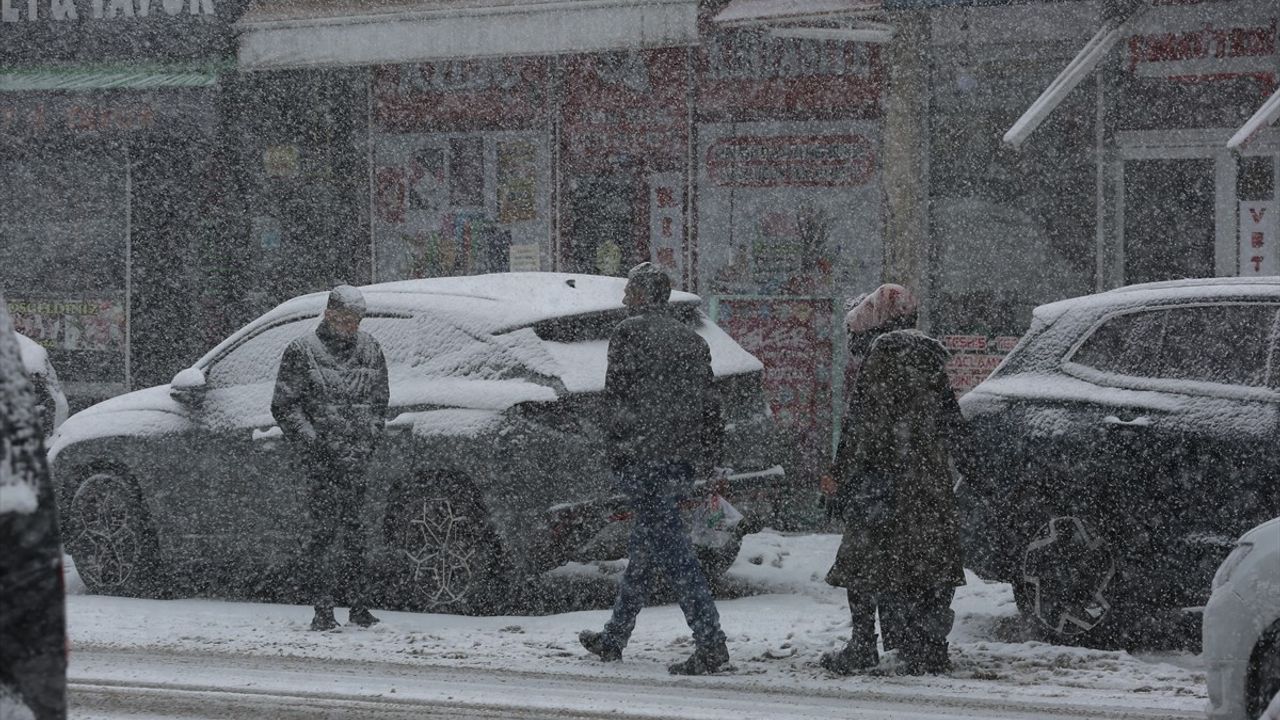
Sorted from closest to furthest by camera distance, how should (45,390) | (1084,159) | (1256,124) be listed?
(1256,124), (45,390), (1084,159)

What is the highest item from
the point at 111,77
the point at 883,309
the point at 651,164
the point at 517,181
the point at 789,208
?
the point at 111,77

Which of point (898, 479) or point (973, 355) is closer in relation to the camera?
point (898, 479)

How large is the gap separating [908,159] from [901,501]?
730cm

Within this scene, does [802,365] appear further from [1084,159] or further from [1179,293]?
[1179,293]

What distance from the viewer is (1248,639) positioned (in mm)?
6082

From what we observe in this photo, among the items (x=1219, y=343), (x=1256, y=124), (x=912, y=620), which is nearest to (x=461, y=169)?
(x=1256, y=124)

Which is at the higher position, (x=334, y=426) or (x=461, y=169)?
(x=461, y=169)

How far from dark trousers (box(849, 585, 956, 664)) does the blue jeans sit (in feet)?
1.96

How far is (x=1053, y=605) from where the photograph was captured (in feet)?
28.2

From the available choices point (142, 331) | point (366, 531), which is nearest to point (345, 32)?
point (142, 331)

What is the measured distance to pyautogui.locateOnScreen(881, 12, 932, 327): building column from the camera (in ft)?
48.2

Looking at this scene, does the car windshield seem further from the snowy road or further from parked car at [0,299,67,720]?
parked car at [0,299,67,720]

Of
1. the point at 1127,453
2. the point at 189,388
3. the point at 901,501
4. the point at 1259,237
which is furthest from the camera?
the point at 1259,237

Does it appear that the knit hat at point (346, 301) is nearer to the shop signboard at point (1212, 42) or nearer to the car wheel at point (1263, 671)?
the car wheel at point (1263, 671)
